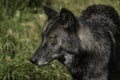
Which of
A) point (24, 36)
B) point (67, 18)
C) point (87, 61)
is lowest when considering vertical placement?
point (24, 36)

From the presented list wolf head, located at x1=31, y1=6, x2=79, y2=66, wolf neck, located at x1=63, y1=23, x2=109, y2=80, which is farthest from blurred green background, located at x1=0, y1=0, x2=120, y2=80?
wolf head, located at x1=31, y1=6, x2=79, y2=66

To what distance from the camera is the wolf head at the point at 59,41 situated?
6.21 metres

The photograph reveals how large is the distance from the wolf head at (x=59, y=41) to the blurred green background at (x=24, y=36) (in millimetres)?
1549

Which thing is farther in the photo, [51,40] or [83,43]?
[83,43]

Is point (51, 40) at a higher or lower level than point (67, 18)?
lower

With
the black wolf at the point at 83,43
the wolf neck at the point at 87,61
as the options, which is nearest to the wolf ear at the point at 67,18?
the black wolf at the point at 83,43

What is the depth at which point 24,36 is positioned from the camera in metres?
10.0

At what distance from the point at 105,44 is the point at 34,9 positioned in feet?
17.3

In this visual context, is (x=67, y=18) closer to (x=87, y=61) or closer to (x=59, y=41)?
(x=59, y=41)

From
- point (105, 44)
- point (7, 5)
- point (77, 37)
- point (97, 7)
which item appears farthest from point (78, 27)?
point (7, 5)

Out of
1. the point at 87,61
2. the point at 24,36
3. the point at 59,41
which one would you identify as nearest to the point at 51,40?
the point at 59,41

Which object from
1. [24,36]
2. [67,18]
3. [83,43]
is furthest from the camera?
[24,36]

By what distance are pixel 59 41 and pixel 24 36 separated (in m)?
3.88

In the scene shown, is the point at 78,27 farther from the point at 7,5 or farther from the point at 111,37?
the point at 7,5
